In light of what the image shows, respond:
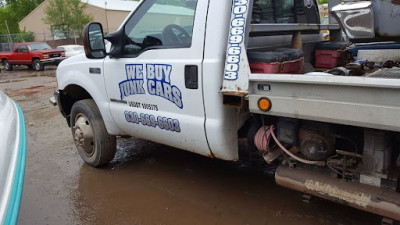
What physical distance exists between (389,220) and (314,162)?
611 mm

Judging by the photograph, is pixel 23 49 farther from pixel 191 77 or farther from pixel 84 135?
pixel 191 77

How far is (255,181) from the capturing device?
3961mm

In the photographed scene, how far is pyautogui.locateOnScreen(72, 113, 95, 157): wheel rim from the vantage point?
14.4 ft

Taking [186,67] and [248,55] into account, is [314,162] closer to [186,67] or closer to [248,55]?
[248,55]

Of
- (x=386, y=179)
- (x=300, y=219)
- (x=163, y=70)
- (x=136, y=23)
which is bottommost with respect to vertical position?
(x=300, y=219)

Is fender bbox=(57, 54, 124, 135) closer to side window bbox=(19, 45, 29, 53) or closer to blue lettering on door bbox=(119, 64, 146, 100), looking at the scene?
blue lettering on door bbox=(119, 64, 146, 100)

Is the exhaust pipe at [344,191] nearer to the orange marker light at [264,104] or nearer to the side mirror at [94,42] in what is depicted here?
the orange marker light at [264,104]

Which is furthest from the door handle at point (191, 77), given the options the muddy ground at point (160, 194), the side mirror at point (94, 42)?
the muddy ground at point (160, 194)

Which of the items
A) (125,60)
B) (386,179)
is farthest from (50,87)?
(386,179)

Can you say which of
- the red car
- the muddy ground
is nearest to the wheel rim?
the muddy ground

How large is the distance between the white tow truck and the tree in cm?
3330

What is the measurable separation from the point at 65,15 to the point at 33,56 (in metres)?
15.5

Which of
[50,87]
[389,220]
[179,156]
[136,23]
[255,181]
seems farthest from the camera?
[50,87]

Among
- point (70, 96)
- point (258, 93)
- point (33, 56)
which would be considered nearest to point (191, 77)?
point (258, 93)
